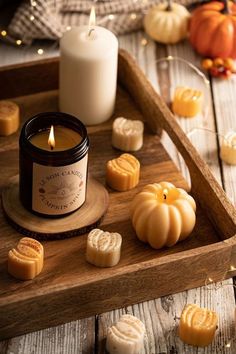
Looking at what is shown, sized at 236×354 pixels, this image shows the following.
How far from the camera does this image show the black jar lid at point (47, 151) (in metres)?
1.54

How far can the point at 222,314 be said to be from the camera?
159 cm

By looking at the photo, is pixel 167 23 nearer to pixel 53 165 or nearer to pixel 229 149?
pixel 229 149

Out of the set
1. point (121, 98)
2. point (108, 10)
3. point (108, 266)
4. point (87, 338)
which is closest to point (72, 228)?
point (108, 266)

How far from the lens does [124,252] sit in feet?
5.27

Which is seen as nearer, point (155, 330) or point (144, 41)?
point (155, 330)

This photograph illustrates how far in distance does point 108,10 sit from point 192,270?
35.3 inches

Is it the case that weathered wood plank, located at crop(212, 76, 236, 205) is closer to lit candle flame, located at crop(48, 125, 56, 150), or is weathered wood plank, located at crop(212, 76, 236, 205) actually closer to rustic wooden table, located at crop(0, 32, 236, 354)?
rustic wooden table, located at crop(0, 32, 236, 354)

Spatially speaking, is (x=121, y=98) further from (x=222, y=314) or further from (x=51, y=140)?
(x=222, y=314)

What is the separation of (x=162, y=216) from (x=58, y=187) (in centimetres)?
19

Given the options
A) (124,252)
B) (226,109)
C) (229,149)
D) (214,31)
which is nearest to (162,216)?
(124,252)

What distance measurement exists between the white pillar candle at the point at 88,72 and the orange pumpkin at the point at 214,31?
407 millimetres

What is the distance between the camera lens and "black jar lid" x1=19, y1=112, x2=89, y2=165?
154 cm

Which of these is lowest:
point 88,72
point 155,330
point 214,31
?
point 155,330

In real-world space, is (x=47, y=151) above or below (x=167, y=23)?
above
